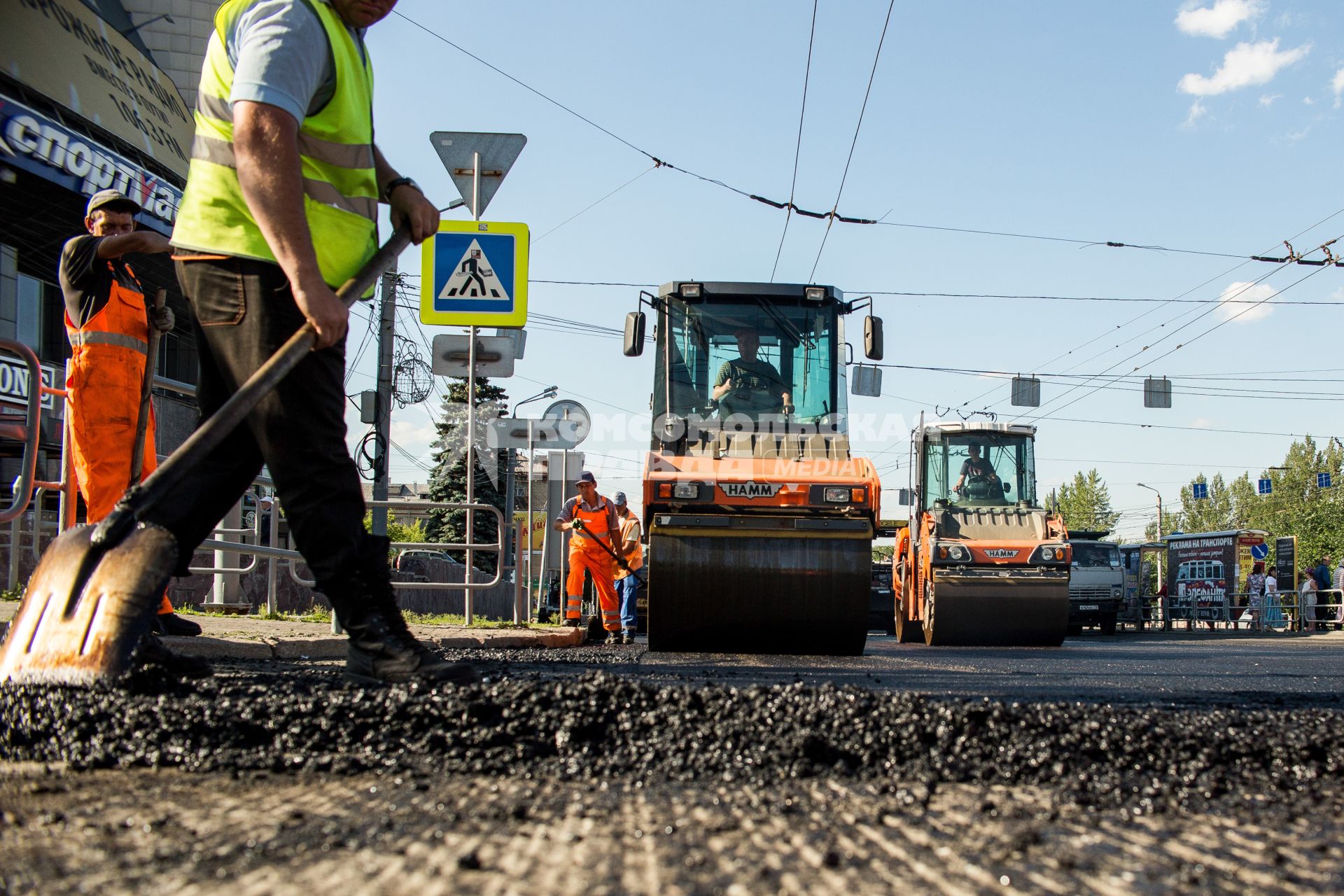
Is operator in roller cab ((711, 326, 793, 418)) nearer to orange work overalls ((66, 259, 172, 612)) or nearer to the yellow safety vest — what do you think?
orange work overalls ((66, 259, 172, 612))

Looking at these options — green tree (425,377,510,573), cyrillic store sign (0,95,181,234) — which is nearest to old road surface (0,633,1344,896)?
cyrillic store sign (0,95,181,234)

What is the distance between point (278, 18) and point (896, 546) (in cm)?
1395

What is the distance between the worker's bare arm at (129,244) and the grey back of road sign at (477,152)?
15.3ft

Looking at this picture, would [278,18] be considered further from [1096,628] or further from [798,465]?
[1096,628]

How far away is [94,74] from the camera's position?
16.5 metres

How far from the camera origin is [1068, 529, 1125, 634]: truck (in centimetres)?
2770

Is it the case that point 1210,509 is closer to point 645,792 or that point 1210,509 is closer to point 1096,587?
point 1096,587

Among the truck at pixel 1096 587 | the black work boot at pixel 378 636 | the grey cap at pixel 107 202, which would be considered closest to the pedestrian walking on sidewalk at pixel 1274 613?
the truck at pixel 1096 587

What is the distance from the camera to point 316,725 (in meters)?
2.31

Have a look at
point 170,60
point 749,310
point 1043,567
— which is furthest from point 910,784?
point 170,60

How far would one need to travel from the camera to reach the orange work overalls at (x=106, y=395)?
5016 millimetres

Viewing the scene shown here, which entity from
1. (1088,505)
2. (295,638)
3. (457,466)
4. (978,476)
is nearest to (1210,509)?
(1088,505)

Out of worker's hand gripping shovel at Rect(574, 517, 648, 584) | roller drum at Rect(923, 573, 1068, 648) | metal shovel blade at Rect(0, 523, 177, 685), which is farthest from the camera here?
roller drum at Rect(923, 573, 1068, 648)

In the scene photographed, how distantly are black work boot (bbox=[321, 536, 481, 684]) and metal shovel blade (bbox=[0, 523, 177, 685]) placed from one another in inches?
17.4
